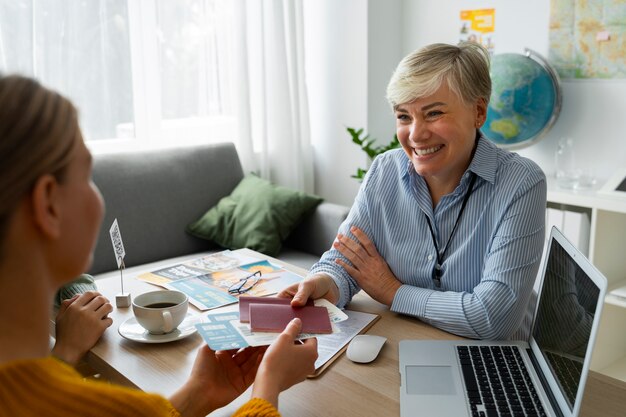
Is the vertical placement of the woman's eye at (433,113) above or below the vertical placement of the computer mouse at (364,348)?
above

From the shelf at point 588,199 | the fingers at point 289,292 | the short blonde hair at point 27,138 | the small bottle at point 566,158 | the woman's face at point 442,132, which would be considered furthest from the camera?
the small bottle at point 566,158

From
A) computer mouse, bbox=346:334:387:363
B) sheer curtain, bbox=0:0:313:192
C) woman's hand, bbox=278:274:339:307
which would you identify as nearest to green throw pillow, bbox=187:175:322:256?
sheer curtain, bbox=0:0:313:192

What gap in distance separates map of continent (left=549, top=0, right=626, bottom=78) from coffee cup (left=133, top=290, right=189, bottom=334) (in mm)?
2257

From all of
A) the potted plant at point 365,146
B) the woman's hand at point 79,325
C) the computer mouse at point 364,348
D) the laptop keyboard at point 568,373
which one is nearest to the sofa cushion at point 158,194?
the potted plant at point 365,146

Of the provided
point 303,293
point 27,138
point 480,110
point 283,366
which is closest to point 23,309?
point 27,138

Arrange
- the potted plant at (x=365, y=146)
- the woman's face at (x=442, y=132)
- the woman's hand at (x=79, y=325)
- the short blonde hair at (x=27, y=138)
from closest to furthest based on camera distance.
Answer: the short blonde hair at (x=27, y=138)
the woman's hand at (x=79, y=325)
the woman's face at (x=442, y=132)
the potted plant at (x=365, y=146)

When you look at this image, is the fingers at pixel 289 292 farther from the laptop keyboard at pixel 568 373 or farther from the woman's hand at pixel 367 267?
the laptop keyboard at pixel 568 373

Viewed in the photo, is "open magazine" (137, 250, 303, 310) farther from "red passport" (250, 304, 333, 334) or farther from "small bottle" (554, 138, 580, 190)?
"small bottle" (554, 138, 580, 190)

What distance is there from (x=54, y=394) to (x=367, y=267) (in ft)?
3.11

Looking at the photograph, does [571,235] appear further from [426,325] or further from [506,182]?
[426,325]

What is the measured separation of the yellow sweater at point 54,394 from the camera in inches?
27.1

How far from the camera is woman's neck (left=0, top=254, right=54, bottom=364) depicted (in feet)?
2.15

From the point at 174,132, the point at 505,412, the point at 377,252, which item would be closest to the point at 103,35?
the point at 174,132

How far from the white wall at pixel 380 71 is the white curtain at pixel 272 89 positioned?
0.66 ft
